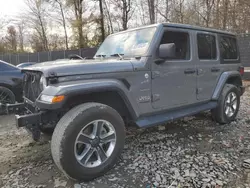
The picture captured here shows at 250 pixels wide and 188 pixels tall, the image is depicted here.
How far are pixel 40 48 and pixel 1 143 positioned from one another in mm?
30217

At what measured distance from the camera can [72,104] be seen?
2797mm

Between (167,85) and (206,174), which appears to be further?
(167,85)

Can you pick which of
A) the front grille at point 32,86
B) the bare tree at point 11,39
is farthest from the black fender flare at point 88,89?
the bare tree at point 11,39

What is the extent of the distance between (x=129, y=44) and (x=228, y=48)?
7.77 feet

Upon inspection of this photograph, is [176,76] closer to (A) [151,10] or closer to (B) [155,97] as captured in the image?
(B) [155,97]

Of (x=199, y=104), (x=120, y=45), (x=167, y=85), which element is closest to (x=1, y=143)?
(x=120, y=45)

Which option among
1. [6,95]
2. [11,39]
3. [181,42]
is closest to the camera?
[181,42]


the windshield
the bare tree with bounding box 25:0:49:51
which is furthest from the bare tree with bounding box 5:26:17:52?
the windshield

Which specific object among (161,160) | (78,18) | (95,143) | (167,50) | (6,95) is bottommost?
(161,160)

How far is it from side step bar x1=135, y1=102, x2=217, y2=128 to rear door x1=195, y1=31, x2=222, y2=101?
16 cm

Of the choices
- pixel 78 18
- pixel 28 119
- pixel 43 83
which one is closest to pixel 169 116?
pixel 43 83

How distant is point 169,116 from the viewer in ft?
11.4

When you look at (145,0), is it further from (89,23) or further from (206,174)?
(206,174)

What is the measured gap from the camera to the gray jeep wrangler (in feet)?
7.95
